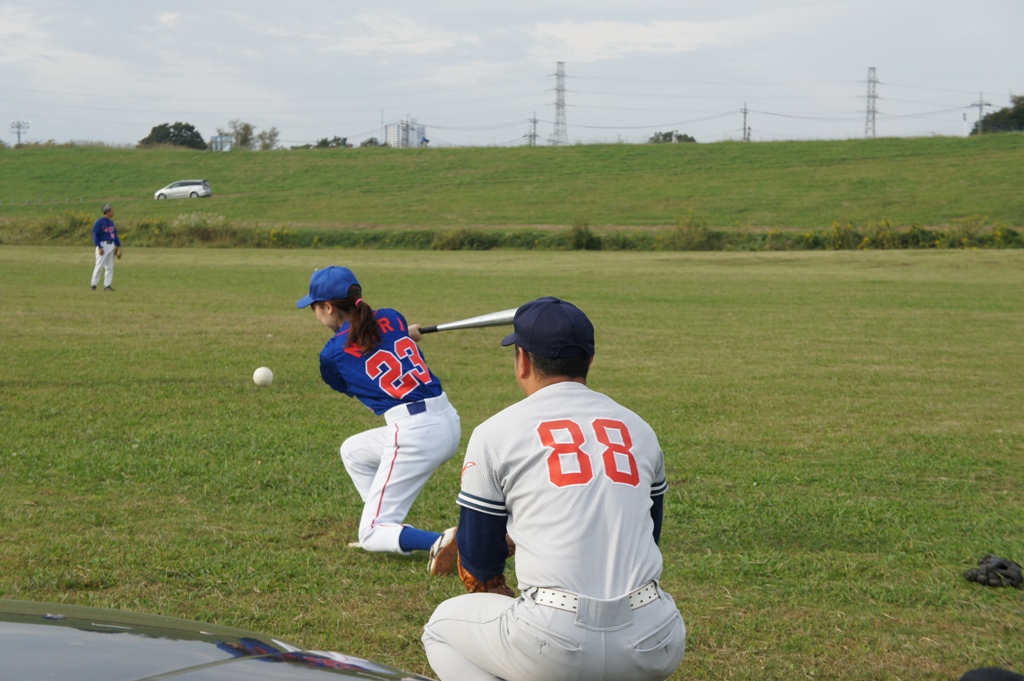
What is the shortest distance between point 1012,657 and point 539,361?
2.88 meters

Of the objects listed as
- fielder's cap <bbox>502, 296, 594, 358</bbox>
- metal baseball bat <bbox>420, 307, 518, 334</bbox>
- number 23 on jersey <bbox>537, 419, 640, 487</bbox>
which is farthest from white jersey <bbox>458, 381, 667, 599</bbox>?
metal baseball bat <bbox>420, 307, 518, 334</bbox>

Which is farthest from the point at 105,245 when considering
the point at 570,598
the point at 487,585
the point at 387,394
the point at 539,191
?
the point at 539,191

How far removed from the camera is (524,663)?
9.79 feet

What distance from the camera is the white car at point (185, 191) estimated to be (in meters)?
67.4

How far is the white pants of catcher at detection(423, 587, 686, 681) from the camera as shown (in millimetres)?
2918

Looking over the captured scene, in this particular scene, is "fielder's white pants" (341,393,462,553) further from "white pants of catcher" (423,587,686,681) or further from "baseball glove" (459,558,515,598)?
"white pants of catcher" (423,587,686,681)

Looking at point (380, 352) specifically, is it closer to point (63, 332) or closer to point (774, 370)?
point (774, 370)

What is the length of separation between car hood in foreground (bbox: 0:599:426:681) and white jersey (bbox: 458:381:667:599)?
61 centimetres

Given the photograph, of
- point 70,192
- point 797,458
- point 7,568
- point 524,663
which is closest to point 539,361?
point 524,663

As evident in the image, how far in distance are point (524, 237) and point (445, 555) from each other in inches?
1686

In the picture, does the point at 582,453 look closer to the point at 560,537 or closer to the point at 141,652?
the point at 560,537

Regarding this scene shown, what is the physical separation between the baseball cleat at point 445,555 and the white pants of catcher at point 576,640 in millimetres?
1566

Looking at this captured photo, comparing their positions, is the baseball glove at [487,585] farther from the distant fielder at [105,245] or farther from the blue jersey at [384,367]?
the distant fielder at [105,245]

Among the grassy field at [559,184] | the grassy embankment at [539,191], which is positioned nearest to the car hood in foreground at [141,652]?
the grassy embankment at [539,191]
